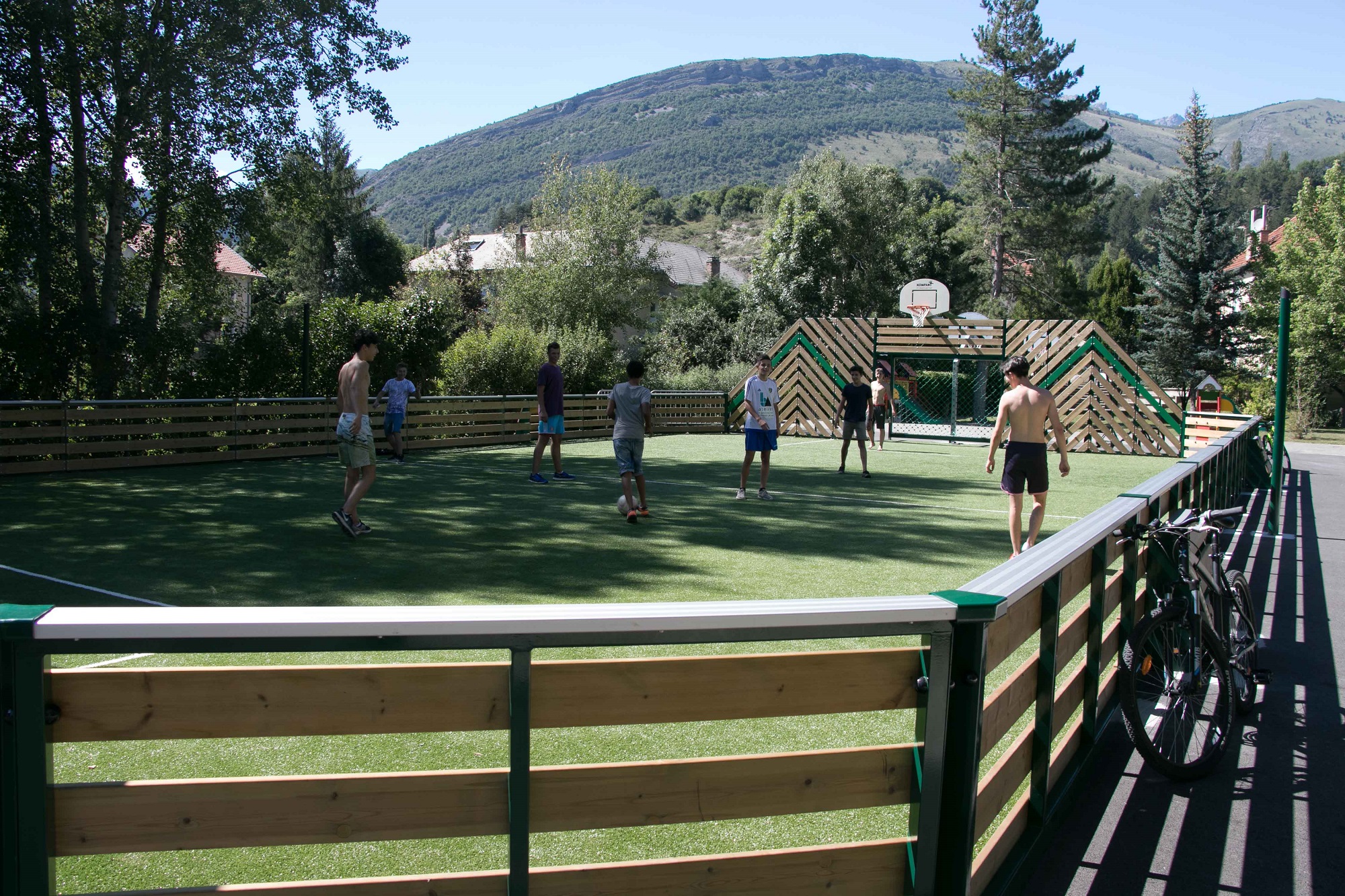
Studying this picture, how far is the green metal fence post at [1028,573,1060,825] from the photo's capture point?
318 cm

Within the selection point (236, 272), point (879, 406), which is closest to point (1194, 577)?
point (879, 406)

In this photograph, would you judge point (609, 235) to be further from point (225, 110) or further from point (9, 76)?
point (9, 76)

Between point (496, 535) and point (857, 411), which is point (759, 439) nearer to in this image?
point (857, 411)

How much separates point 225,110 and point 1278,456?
64.8 ft

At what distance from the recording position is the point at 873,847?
241 cm

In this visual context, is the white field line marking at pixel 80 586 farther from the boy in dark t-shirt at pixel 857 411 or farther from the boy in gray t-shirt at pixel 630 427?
the boy in dark t-shirt at pixel 857 411

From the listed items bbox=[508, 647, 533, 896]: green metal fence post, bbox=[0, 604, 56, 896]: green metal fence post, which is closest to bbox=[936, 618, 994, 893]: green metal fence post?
bbox=[508, 647, 533, 896]: green metal fence post

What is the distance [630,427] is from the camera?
10539 mm

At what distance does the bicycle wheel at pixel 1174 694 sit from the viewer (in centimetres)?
397

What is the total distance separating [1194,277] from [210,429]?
133 ft

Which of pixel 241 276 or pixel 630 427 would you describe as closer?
pixel 630 427

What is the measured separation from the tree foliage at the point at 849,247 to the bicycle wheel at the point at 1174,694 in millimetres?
40650

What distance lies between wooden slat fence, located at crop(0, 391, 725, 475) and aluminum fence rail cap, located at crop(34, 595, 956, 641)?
14508mm

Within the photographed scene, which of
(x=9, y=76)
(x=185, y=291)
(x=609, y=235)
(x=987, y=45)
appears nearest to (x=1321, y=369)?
(x=987, y=45)
